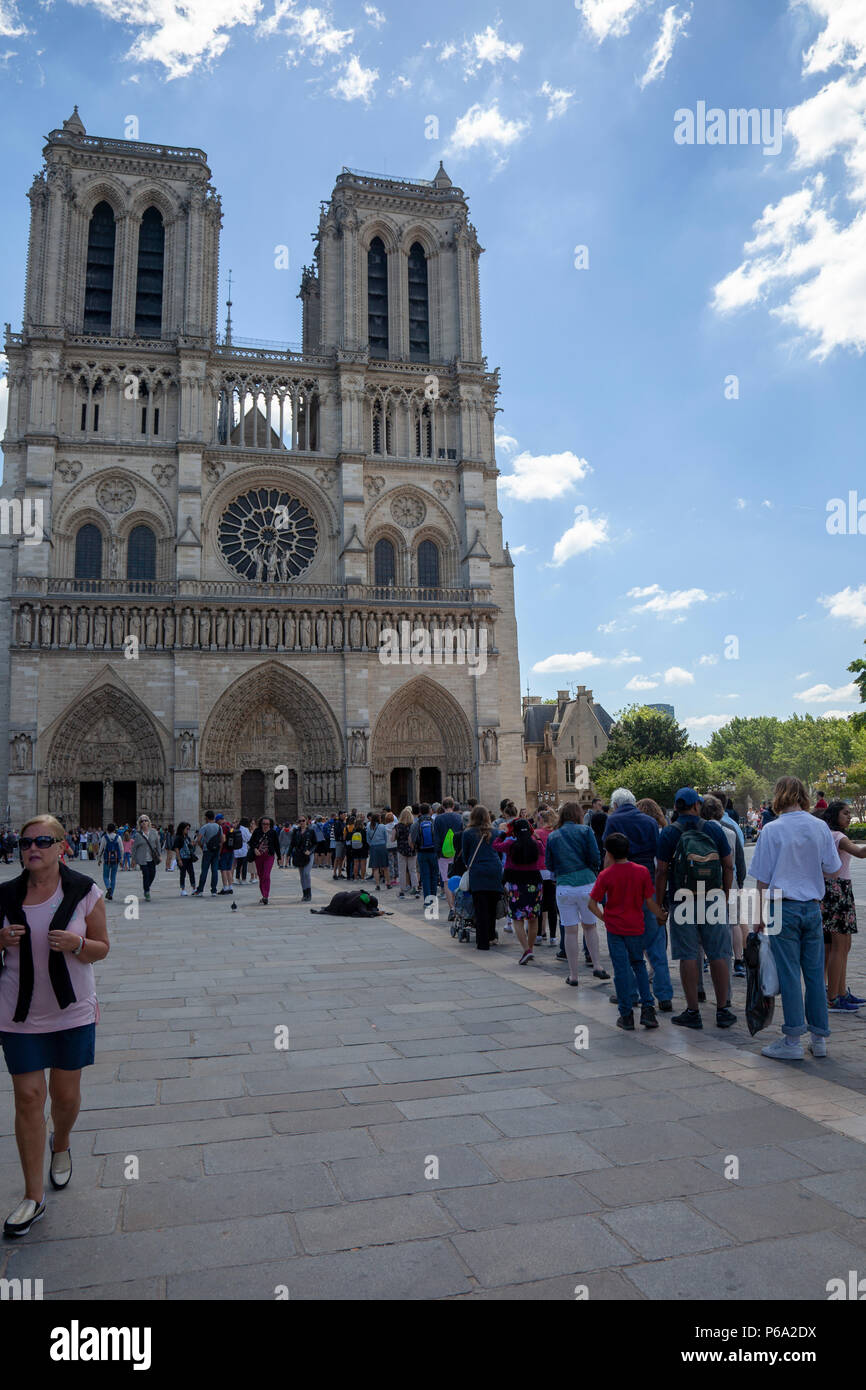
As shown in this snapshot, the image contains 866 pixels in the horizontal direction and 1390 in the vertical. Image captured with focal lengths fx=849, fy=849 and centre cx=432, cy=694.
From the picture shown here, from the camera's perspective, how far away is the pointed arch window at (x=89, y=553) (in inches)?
1225

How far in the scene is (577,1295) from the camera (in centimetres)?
281

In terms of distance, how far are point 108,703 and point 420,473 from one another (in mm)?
A: 14918

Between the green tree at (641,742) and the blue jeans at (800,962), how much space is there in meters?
40.8

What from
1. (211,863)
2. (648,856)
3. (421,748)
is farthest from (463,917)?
(421,748)

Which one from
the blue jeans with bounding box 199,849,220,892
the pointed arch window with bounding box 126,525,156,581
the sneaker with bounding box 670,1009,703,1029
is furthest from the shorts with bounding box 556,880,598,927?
the pointed arch window with bounding box 126,525,156,581

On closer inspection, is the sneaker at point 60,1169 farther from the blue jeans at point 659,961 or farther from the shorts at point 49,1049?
the blue jeans at point 659,961

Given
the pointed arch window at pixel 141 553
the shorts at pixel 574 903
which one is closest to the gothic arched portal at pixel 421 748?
the pointed arch window at pixel 141 553

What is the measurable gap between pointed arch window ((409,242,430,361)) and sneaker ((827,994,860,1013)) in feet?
111

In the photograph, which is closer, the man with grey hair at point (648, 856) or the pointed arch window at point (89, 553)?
the man with grey hair at point (648, 856)

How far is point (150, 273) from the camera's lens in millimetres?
33938

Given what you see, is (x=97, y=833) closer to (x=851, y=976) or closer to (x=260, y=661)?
(x=260, y=661)

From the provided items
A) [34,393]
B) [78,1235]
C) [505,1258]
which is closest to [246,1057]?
[78,1235]

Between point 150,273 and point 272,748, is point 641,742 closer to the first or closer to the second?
point 272,748

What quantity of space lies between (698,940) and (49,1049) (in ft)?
14.9
